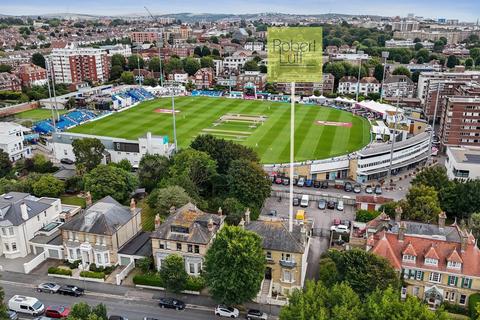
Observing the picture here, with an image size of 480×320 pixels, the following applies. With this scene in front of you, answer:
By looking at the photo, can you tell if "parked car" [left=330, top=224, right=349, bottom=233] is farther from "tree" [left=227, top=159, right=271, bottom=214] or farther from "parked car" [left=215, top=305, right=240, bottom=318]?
"parked car" [left=215, top=305, right=240, bottom=318]

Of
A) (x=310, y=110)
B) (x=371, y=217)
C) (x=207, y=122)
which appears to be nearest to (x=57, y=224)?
(x=371, y=217)

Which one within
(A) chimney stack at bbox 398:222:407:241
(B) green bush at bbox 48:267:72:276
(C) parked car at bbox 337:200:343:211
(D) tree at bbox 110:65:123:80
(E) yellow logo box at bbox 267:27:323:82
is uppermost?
(E) yellow logo box at bbox 267:27:323:82

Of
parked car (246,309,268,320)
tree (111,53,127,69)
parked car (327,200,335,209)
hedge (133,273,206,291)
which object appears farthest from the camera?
tree (111,53,127,69)

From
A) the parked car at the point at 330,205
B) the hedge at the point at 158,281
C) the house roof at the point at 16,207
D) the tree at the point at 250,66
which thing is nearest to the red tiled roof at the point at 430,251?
the hedge at the point at 158,281

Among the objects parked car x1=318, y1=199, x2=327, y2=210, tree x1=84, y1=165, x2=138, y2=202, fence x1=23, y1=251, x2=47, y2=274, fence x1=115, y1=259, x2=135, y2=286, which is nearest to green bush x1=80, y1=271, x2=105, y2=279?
fence x1=115, y1=259, x2=135, y2=286

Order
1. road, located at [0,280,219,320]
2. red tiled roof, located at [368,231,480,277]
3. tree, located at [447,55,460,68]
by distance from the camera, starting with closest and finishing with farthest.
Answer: road, located at [0,280,219,320]
red tiled roof, located at [368,231,480,277]
tree, located at [447,55,460,68]

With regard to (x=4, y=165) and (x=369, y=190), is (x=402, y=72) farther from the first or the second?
(x=4, y=165)

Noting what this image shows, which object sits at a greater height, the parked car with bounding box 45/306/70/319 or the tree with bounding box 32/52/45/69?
the tree with bounding box 32/52/45/69
